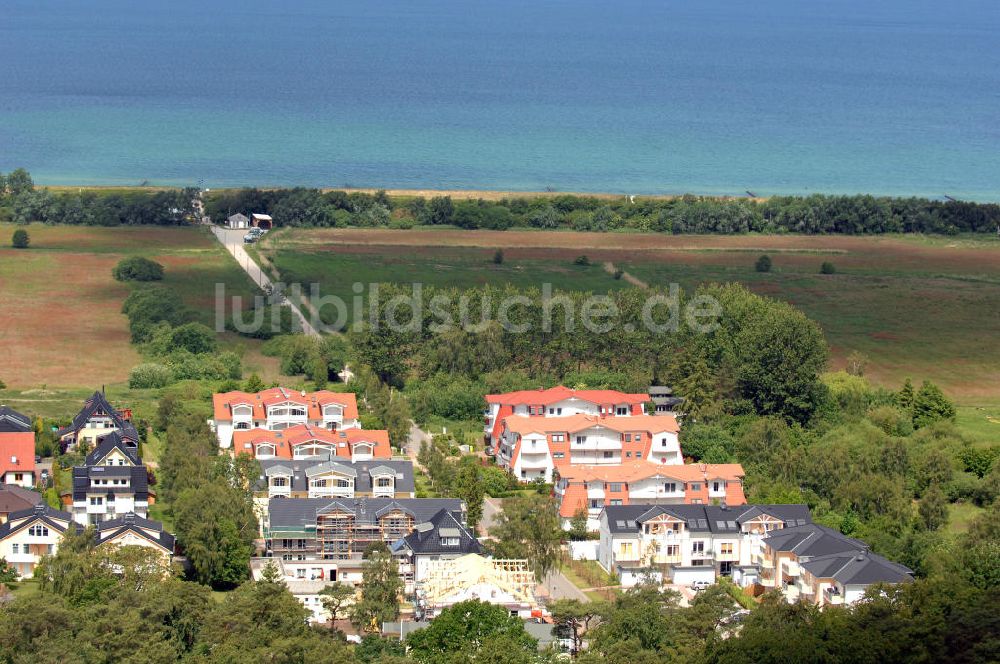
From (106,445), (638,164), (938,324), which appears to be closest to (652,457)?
(106,445)

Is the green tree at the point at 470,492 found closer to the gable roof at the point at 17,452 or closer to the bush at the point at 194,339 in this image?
the gable roof at the point at 17,452

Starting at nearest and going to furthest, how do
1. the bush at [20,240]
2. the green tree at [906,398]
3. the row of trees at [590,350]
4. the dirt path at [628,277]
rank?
the row of trees at [590,350] < the green tree at [906,398] < the dirt path at [628,277] < the bush at [20,240]

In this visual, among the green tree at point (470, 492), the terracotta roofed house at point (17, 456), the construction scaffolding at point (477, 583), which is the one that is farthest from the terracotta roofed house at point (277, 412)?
the construction scaffolding at point (477, 583)

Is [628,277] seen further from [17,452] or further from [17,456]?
[17,456]

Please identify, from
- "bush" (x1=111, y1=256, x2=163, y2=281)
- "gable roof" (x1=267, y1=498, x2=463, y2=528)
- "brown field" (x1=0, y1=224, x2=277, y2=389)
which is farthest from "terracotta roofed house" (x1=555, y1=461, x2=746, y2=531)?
"bush" (x1=111, y1=256, x2=163, y2=281)

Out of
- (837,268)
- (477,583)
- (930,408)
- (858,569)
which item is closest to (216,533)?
(477,583)

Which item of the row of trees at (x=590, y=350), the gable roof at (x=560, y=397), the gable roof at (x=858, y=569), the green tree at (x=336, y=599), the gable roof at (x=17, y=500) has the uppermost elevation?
the row of trees at (x=590, y=350)

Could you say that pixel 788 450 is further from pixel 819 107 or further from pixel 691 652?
pixel 819 107
